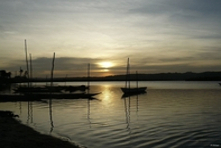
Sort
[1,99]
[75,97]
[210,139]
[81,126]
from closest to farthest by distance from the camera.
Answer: [210,139] < [81,126] < [1,99] < [75,97]

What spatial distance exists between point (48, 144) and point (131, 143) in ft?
18.4

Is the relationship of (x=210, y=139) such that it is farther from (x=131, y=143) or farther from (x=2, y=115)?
(x=2, y=115)

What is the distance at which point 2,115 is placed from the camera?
88.9 ft

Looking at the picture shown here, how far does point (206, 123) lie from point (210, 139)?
7627 millimetres

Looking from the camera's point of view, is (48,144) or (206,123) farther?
(206,123)

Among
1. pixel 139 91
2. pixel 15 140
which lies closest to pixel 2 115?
pixel 15 140

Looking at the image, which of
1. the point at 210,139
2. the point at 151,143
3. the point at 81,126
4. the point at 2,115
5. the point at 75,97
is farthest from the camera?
the point at 75,97

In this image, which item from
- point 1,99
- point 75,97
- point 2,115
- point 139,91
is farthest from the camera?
point 139,91

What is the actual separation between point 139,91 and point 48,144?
7071cm

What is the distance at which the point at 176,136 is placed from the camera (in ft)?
63.3

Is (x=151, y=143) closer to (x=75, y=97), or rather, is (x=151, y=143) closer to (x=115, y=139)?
(x=115, y=139)

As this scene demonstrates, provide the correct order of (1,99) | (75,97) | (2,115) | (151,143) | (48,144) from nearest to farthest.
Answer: (48,144)
(151,143)
(2,115)
(1,99)
(75,97)

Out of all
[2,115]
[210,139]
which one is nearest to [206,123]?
[210,139]

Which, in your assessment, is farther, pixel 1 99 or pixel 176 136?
pixel 1 99
